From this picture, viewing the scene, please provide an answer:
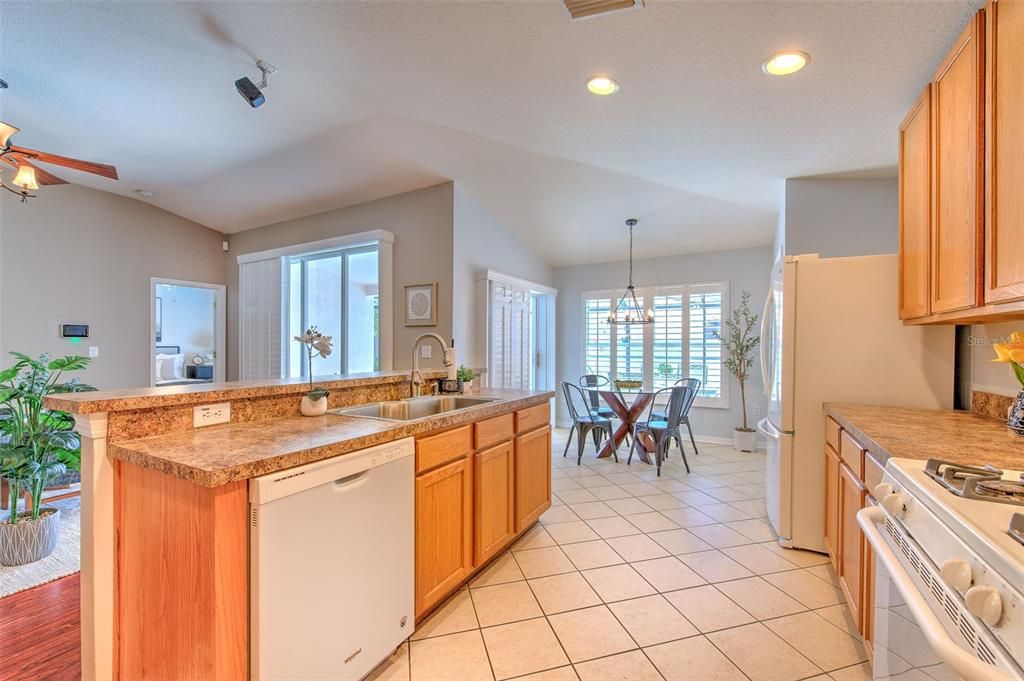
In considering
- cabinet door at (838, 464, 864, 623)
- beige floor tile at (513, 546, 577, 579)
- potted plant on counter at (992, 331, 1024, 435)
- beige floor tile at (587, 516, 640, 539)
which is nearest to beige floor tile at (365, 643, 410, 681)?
beige floor tile at (513, 546, 577, 579)

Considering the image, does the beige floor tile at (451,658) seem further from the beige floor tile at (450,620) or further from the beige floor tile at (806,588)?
the beige floor tile at (806,588)

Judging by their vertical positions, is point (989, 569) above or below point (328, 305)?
below

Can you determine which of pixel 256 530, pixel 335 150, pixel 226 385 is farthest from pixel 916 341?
pixel 335 150

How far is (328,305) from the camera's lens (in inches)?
192

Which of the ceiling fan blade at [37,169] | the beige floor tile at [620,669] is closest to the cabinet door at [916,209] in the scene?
the beige floor tile at [620,669]

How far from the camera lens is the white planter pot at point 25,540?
2406mm

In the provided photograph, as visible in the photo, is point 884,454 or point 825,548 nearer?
point 884,454

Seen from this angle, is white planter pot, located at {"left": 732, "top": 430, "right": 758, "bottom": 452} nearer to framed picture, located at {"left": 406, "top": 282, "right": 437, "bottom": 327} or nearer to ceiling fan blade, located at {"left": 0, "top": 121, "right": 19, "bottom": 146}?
framed picture, located at {"left": 406, "top": 282, "right": 437, "bottom": 327}

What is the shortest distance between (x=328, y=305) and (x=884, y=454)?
484 centimetres

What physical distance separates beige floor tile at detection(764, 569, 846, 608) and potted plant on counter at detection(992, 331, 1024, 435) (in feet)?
3.57

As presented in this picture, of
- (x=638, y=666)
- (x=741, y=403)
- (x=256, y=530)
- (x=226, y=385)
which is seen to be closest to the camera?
(x=256, y=530)

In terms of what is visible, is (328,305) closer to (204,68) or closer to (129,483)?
(204,68)

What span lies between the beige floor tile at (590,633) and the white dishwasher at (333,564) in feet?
2.17

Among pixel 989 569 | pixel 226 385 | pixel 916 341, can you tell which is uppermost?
pixel 916 341
